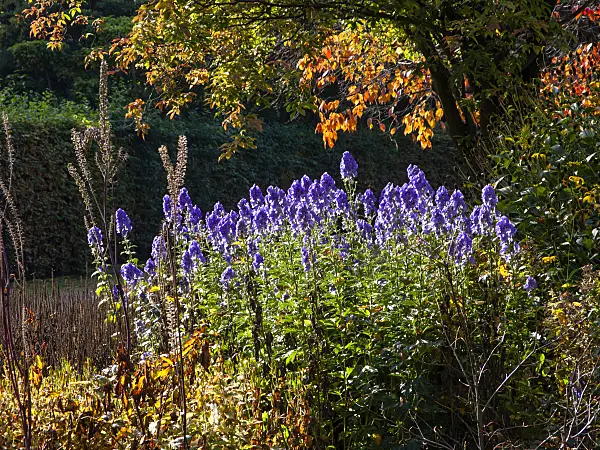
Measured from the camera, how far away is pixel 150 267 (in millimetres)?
5547

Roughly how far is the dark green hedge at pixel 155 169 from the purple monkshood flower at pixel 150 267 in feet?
13.5

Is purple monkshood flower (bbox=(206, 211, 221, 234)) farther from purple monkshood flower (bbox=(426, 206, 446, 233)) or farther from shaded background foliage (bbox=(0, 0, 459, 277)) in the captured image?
shaded background foliage (bbox=(0, 0, 459, 277))

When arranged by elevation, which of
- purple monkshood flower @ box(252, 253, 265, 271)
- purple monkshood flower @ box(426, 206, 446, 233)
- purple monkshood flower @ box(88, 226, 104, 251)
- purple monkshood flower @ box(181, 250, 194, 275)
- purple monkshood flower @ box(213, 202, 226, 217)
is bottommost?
purple monkshood flower @ box(252, 253, 265, 271)

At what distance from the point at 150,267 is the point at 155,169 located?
8923mm

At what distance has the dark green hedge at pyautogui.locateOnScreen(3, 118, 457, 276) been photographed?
12242 mm

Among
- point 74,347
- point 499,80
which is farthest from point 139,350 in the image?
point 499,80

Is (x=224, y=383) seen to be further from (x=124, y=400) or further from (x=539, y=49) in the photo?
(x=539, y=49)

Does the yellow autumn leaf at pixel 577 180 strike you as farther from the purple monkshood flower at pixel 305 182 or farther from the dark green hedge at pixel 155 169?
the dark green hedge at pixel 155 169

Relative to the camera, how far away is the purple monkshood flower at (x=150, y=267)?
217 inches

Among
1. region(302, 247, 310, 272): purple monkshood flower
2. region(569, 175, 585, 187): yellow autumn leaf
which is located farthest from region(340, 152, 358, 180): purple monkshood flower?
region(569, 175, 585, 187): yellow autumn leaf

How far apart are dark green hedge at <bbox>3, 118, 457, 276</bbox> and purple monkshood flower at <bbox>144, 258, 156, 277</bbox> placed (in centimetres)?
410

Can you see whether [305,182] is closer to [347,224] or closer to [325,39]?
[347,224]

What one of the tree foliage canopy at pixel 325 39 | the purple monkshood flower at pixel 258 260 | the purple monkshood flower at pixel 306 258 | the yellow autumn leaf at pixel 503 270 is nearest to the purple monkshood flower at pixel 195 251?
the purple monkshood flower at pixel 258 260

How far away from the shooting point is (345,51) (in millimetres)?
9289
